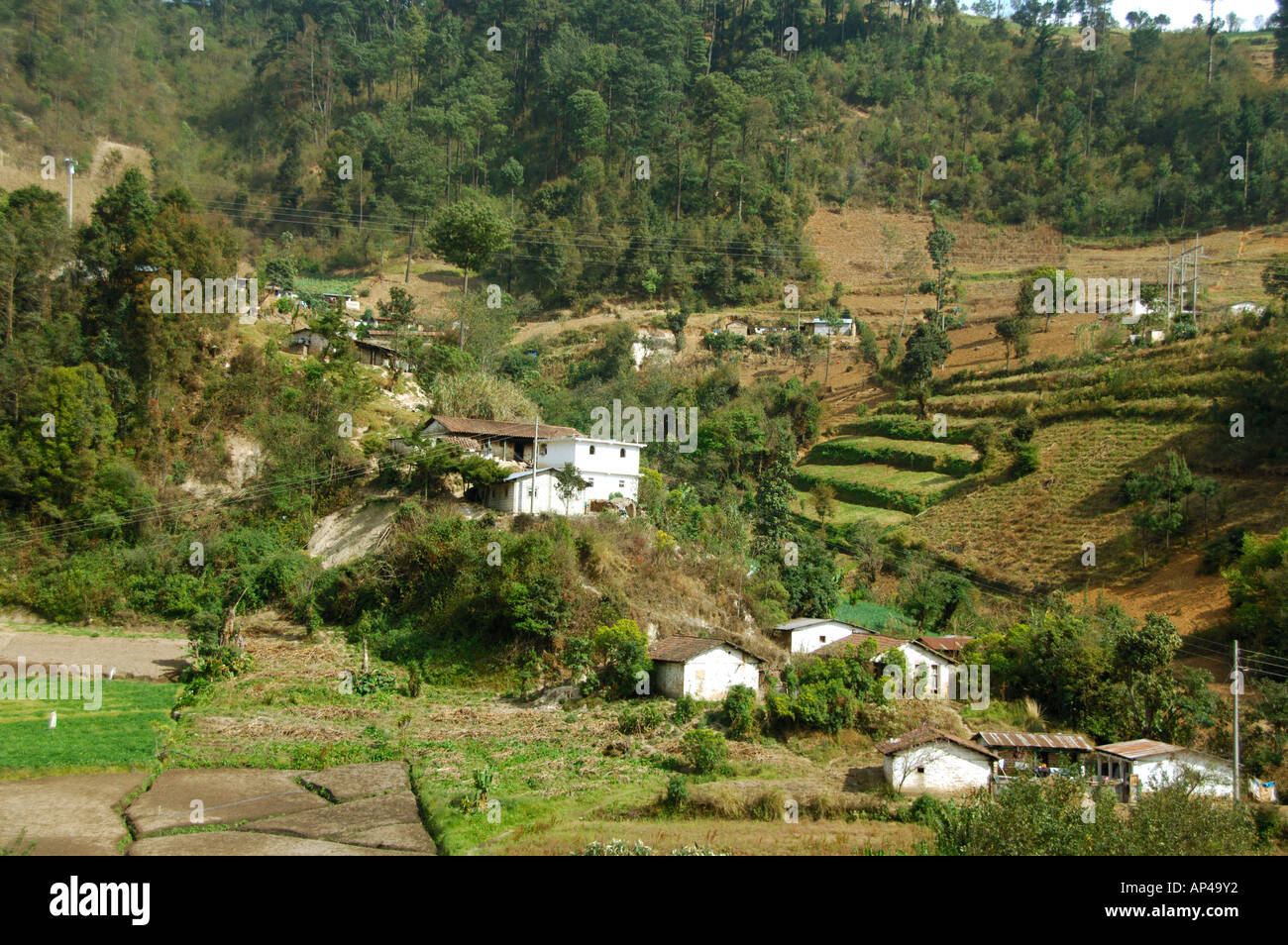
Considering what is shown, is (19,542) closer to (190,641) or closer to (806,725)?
(190,641)

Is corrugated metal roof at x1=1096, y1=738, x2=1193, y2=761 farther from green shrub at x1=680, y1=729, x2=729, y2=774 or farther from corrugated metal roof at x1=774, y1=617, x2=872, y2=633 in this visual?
green shrub at x1=680, y1=729, x2=729, y2=774

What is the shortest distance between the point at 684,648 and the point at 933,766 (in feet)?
22.2

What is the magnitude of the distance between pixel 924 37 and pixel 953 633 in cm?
6584

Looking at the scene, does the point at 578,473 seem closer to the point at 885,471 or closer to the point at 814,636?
the point at 814,636

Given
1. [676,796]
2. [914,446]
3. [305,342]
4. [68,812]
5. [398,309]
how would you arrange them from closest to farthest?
[68,812] → [676,796] → [305,342] → [398,309] → [914,446]

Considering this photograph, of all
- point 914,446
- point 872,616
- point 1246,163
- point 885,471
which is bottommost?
point 872,616

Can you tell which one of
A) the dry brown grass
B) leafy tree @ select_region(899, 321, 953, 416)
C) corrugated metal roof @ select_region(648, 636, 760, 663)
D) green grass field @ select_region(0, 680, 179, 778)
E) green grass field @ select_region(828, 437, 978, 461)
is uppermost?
leafy tree @ select_region(899, 321, 953, 416)

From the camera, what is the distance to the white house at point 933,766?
20.1 m

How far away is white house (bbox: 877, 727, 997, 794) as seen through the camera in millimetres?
20109

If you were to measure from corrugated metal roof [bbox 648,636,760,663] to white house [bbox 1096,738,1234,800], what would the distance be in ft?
27.4

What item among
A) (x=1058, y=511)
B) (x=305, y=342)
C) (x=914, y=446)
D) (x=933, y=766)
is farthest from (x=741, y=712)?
(x=914, y=446)

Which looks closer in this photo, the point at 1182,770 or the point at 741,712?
the point at 1182,770

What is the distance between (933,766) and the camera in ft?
66.5

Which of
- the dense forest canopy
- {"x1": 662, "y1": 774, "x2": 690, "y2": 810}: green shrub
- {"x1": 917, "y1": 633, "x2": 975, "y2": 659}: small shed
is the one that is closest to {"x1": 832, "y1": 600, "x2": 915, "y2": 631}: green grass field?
{"x1": 917, "y1": 633, "x2": 975, "y2": 659}: small shed
